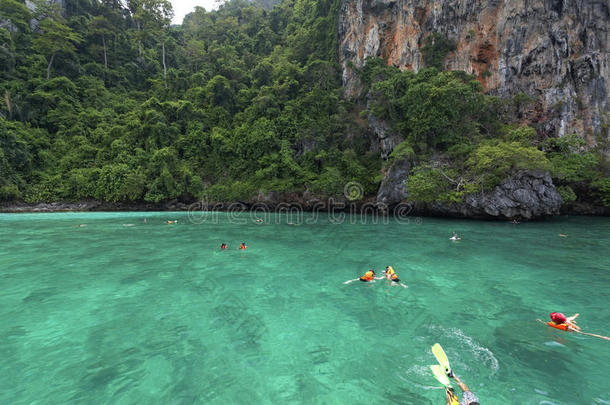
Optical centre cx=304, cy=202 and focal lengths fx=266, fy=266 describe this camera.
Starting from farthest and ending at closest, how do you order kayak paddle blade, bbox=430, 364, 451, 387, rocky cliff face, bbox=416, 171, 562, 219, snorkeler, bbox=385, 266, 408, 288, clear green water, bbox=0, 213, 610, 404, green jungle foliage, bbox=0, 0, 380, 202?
1. green jungle foliage, bbox=0, 0, 380, 202
2. rocky cliff face, bbox=416, 171, 562, 219
3. snorkeler, bbox=385, 266, 408, 288
4. clear green water, bbox=0, 213, 610, 404
5. kayak paddle blade, bbox=430, 364, 451, 387

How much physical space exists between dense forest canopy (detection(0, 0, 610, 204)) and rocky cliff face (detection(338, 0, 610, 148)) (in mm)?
2149

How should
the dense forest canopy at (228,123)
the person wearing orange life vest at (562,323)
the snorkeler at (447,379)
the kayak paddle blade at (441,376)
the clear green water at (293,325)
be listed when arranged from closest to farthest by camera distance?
the snorkeler at (447,379)
the kayak paddle blade at (441,376)
the clear green water at (293,325)
the person wearing orange life vest at (562,323)
the dense forest canopy at (228,123)

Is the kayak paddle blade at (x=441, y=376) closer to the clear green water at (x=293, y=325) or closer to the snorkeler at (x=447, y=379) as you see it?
the snorkeler at (x=447, y=379)

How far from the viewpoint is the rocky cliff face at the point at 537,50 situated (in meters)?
25.5

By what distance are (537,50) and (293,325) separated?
34.8 m

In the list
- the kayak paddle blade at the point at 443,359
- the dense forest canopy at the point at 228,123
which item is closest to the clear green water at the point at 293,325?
the kayak paddle blade at the point at 443,359

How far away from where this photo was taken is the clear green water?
457 cm

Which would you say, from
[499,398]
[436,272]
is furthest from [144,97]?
[499,398]

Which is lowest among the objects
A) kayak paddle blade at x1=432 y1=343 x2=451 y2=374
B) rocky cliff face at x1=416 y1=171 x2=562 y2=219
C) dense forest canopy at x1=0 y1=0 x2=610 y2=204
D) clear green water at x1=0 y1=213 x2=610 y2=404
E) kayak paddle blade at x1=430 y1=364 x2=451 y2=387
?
clear green water at x1=0 y1=213 x2=610 y2=404

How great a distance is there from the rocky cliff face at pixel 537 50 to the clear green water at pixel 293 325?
19.3 meters

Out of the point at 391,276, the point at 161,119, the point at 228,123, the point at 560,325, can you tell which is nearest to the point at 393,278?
the point at 391,276

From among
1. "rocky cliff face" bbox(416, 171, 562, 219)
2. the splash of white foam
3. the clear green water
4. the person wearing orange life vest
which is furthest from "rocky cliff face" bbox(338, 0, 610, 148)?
the splash of white foam

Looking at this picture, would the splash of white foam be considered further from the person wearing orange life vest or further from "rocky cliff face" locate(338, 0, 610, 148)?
"rocky cliff face" locate(338, 0, 610, 148)

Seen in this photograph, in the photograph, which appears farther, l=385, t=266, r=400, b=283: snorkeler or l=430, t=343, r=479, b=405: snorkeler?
l=385, t=266, r=400, b=283: snorkeler
